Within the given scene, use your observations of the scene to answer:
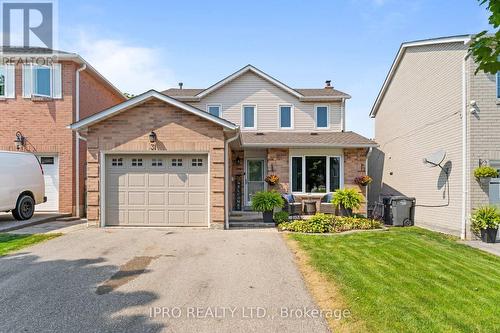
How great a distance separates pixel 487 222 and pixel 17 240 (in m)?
→ 13.0

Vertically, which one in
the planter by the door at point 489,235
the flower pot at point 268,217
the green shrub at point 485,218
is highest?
the green shrub at point 485,218

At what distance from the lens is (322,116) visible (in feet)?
53.1

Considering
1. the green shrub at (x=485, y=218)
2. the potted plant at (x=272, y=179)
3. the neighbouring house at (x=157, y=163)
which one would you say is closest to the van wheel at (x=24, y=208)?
the neighbouring house at (x=157, y=163)

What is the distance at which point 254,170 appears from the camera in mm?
14758

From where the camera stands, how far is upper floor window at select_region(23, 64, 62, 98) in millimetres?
12977

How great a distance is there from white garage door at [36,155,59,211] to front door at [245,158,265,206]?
786 centimetres

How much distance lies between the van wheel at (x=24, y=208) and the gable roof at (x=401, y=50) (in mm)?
15470

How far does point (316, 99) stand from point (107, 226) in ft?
36.2

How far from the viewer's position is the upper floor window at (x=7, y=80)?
1298 cm

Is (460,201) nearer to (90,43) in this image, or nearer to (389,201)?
(389,201)

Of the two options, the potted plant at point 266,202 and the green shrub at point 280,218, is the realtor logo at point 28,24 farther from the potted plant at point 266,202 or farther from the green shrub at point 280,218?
the green shrub at point 280,218

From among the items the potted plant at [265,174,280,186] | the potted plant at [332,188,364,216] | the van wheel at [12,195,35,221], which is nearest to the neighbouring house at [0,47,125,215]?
the van wheel at [12,195,35,221]

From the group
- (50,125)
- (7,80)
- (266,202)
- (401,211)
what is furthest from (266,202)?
(7,80)

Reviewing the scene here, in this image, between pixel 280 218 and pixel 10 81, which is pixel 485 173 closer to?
pixel 280 218
